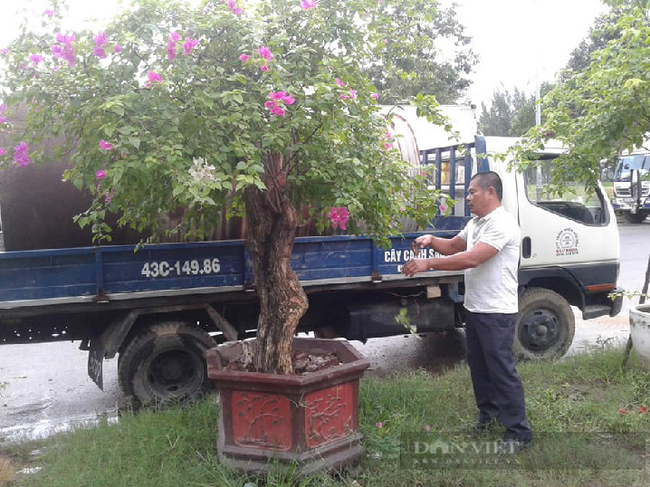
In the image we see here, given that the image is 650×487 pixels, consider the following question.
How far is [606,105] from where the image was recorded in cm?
409

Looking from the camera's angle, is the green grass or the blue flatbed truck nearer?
the green grass

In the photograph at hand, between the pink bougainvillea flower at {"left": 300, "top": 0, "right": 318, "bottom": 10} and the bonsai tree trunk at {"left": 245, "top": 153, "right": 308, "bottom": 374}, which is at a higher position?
the pink bougainvillea flower at {"left": 300, "top": 0, "right": 318, "bottom": 10}

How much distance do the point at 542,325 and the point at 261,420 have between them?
148 inches

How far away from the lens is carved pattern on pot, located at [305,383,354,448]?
3.14m

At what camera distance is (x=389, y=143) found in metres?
3.47

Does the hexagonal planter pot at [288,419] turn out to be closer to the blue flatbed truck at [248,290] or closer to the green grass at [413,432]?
the green grass at [413,432]

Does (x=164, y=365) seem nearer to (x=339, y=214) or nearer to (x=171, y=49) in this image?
(x=339, y=214)

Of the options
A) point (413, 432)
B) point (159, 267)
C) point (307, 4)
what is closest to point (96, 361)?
point (159, 267)

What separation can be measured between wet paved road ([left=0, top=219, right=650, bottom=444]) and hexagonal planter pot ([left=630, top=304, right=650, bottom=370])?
1.21 meters

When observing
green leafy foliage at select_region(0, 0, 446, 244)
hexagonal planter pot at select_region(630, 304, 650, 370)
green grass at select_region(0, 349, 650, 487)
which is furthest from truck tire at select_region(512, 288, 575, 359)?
green leafy foliage at select_region(0, 0, 446, 244)

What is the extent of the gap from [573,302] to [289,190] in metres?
4.13

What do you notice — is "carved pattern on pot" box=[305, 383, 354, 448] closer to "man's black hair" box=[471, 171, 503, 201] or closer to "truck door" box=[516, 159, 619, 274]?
"man's black hair" box=[471, 171, 503, 201]

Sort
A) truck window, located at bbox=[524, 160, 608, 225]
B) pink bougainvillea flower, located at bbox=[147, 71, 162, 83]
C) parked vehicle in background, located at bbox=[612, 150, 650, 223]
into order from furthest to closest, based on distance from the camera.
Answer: parked vehicle in background, located at bbox=[612, 150, 650, 223] → truck window, located at bbox=[524, 160, 608, 225] → pink bougainvillea flower, located at bbox=[147, 71, 162, 83]

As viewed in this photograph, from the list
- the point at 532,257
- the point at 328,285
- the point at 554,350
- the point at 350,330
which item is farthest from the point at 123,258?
the point at 554,350
